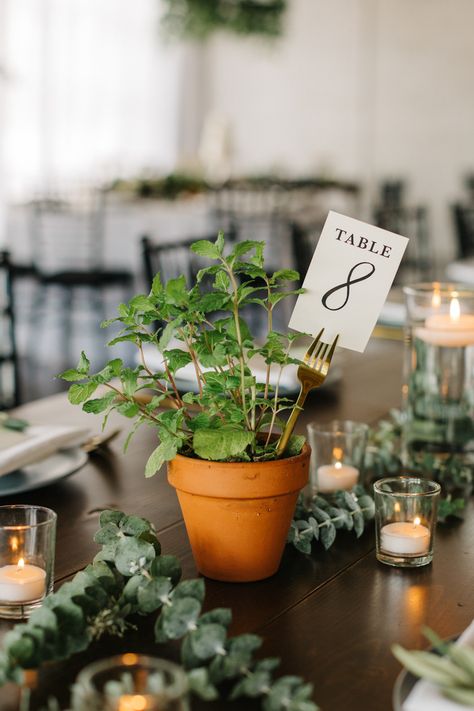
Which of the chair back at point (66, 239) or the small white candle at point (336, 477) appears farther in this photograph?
the chair back at point (66, 239)

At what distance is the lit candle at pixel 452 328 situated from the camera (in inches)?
50.7

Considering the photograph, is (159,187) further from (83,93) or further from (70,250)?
(83,93)

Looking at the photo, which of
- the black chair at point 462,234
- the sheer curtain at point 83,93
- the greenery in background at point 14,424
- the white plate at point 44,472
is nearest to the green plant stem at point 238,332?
the white plate at point 44,472

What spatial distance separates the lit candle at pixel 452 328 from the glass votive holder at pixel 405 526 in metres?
0.40

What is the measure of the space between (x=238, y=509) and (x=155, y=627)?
0.52 feet

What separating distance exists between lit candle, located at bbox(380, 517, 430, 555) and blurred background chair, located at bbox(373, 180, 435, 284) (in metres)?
2.60

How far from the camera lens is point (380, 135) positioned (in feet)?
29.8

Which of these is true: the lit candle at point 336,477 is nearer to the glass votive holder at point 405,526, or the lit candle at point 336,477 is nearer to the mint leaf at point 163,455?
the glass votive holder at point 405,526

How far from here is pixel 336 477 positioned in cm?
111

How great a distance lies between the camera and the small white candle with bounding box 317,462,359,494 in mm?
1111

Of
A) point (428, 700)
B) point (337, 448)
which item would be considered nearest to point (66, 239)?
point (337, 448)

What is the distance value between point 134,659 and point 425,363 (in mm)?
873

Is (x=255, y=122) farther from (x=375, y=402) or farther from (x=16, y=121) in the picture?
(x=375, y=402)

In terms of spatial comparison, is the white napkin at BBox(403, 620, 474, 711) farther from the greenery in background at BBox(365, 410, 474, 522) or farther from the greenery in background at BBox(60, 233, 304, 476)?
the greenery in background at BBox(365, 410, 474, 522)
